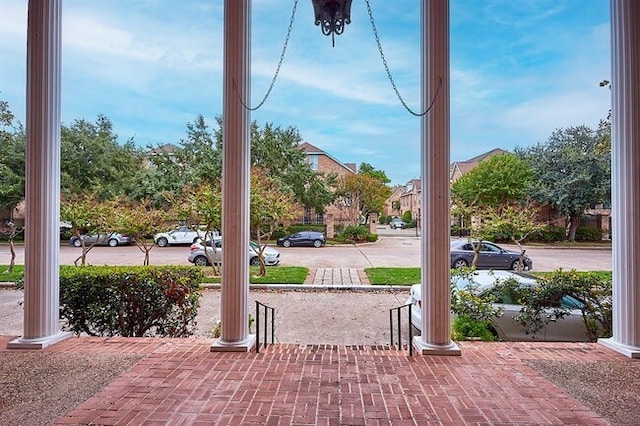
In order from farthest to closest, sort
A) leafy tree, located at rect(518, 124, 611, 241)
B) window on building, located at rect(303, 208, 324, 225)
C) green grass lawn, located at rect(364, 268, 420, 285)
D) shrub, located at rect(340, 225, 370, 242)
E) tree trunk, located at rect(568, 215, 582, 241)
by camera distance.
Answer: window on building, located at rect(303, 208, 324, 225)
shrub, located at rect(340, 225, 370, 242)
tree trunk, located at rect(568, 215, 582, 241)
leafy tree, located at rect(518, 124, 611, 241)
green grass lawn, located at rect(364, 268, 420, 285)

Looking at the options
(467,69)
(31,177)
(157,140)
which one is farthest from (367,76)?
(157,140)

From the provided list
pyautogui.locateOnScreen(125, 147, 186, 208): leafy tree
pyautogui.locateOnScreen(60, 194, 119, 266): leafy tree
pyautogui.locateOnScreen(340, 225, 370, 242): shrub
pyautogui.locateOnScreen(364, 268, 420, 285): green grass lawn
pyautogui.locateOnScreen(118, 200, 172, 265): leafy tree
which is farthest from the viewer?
pyautogui.locateOnScreen(340, 225, 370, 242): shrub

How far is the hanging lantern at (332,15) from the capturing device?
9.64 ft

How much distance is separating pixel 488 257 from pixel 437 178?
7.49 metres

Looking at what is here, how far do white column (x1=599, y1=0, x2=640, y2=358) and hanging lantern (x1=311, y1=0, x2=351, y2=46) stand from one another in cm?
259

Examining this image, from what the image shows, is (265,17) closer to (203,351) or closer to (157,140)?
(203,351)

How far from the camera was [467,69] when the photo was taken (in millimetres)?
5719

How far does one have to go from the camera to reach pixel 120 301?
13.5 feet

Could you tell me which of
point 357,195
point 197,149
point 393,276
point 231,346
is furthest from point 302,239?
point 231,346

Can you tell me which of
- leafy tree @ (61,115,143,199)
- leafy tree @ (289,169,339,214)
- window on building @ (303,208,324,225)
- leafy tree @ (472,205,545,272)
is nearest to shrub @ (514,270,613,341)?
leafy tree @ (472,205,545,272)

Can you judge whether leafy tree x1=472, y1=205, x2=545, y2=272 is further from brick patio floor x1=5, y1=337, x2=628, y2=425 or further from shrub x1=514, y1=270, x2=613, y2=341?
brick patio floor x1=5, y1=337, x2=628, y2=425

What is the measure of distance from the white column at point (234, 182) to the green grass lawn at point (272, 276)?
17.9ft

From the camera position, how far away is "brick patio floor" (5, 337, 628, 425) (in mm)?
2215

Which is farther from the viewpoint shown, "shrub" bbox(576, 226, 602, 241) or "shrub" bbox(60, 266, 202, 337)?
"shrub" bbox(576, 226, 602, 241)
